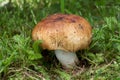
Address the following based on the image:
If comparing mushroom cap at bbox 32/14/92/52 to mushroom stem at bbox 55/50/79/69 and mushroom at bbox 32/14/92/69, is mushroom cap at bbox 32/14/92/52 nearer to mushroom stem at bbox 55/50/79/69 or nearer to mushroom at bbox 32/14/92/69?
mushroom at bbox 32/14/92/69

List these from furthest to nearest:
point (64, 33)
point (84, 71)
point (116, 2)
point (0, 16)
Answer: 1. point (116, 2)
2. point (0, 16)
3. point (84, 71)
4. point (64, 33)

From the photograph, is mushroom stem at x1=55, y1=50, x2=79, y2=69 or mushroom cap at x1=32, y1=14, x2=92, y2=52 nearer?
mushroom cap at x1=32, y1=14, x2=92, y2=52

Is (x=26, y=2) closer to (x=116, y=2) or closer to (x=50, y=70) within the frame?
(x=116, y=2)

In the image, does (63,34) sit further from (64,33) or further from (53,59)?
(53,59)

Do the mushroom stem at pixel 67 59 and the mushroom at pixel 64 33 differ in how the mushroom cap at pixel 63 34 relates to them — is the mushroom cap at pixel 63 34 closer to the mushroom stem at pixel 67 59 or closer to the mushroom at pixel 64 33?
the mushroom at pixel 64 33

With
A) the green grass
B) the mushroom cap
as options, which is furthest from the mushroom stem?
the mushroom cap

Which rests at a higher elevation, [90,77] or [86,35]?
[86,35]

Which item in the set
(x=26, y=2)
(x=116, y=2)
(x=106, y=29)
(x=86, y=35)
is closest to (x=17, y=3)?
(x=26, y=2)
